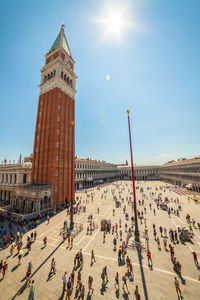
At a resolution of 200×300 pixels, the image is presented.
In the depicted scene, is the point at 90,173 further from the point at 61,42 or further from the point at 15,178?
the point at 61,42

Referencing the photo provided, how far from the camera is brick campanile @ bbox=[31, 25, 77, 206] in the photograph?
1264 inches

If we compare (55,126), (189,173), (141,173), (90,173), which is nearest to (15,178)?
(55,126)

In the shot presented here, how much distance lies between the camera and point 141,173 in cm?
11494

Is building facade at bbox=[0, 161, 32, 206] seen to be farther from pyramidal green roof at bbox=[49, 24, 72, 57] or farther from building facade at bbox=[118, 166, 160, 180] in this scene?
building facade at bbox=[118, 166, 160, 180]

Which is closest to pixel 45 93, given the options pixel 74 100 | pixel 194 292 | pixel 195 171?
pixel 74 100

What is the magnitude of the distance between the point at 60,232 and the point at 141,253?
36.0ft

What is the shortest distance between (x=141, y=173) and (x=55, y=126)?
9900cm

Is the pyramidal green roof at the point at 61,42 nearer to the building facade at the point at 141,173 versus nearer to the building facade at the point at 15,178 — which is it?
the building facade at the point at 15,178

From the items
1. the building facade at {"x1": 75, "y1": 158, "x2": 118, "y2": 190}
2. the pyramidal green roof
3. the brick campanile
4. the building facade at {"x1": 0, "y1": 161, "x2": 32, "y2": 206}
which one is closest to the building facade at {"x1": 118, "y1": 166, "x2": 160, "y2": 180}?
the building facade at {"x1": 75, "y1": 158, "x2": 118, "y2": 190}

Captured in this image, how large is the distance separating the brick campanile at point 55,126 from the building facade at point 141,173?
86155mm

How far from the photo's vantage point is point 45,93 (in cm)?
3816

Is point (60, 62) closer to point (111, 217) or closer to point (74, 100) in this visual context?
point (74, 100)

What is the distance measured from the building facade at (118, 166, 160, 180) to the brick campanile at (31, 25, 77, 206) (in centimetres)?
8615

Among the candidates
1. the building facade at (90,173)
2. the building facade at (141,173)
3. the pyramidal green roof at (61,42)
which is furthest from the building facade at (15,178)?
the building facade at (141,173)
